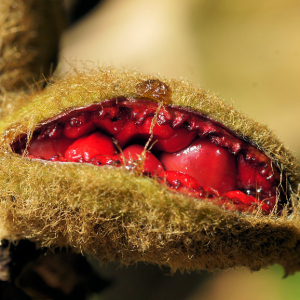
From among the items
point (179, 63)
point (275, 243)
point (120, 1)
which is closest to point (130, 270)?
point (275, 243)

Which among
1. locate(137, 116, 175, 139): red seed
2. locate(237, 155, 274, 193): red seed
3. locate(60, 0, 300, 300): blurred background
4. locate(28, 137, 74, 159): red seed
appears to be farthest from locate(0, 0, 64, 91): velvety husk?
locate(237, 155, 274, 193): red seed

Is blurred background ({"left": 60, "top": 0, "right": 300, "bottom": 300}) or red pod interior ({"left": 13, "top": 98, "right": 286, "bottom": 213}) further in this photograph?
blurred background ({"left": 60, "top": 0, "right": 300, "bottom": 300})

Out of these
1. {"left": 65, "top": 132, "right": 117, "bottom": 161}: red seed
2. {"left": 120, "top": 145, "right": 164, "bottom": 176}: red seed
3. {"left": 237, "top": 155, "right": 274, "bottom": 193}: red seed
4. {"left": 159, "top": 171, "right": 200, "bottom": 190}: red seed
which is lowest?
{"left": 237, "top": 155, "right": 274, "bottom": 193}: red seed

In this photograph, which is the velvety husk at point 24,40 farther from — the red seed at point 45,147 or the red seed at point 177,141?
the red seed at point 177,141

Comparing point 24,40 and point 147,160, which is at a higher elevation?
point 24,40

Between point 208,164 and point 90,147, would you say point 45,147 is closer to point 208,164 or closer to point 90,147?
point 90,147

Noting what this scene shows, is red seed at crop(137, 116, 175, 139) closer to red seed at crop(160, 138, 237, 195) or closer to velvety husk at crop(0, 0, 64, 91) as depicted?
red seed at crop(160, 138, 237, 195)

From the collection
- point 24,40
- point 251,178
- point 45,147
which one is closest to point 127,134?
Answer: point 45,147
